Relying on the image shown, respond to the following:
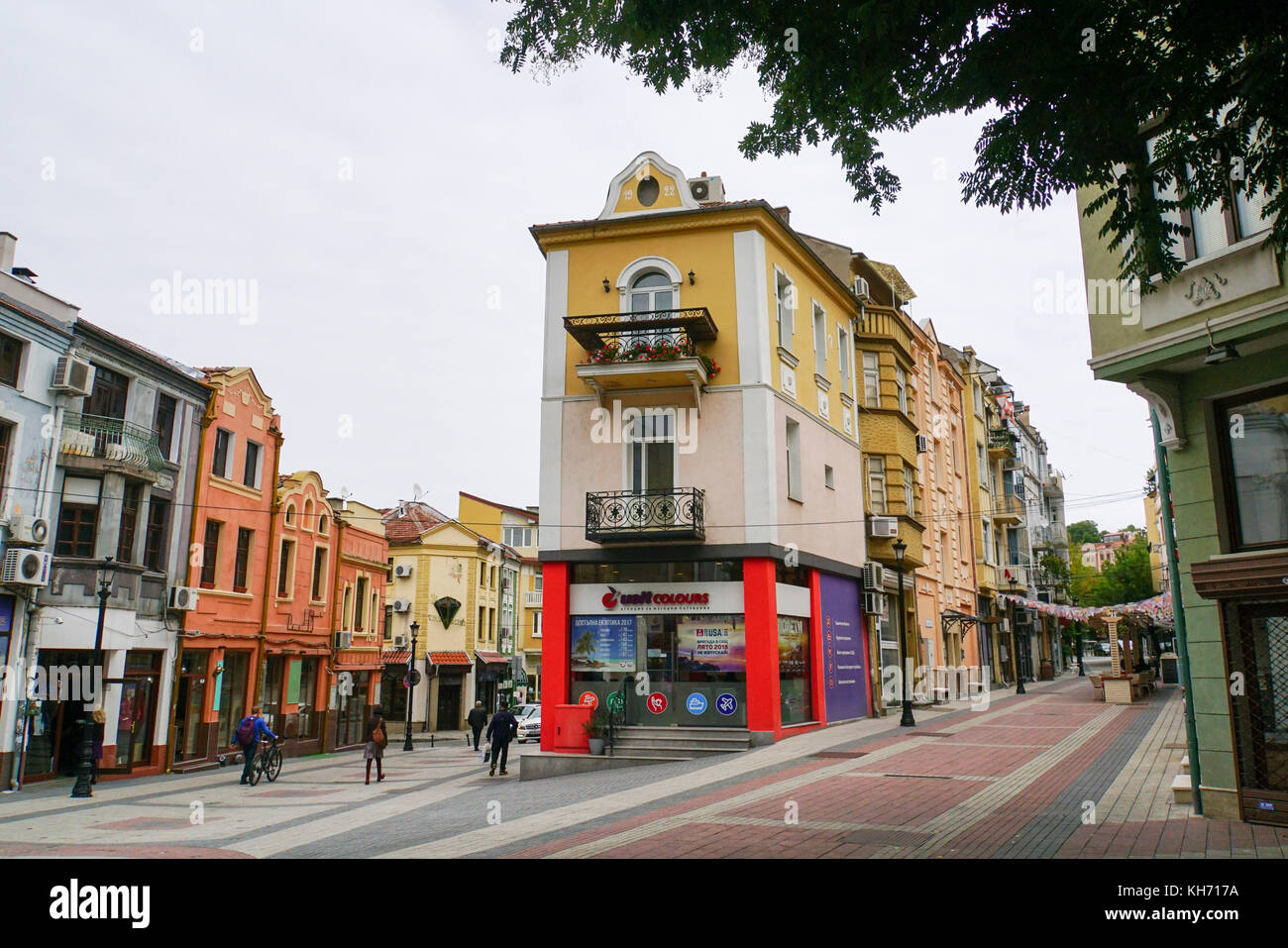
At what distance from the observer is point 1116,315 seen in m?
10.6

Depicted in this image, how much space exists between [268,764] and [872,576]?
16831 millimetres

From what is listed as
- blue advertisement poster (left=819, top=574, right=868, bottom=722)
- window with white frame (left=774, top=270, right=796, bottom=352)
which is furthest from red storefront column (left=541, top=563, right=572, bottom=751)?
window with white frame (left=774, top=270, right=796, bottom=352)

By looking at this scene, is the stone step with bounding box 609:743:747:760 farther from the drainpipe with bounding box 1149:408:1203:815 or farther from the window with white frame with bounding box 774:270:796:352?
the drainpipe with bounding box 1149:408:1203:815

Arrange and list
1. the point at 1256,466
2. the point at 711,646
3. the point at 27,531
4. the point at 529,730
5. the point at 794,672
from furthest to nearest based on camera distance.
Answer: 1. the point at 529,730
2. the point at 794,672
3. the point at 711,646
4. the point at 27,531
5. the point at 1256,466

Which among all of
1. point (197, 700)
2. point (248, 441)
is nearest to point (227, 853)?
point (197, 700)

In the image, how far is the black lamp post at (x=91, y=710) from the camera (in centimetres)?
1838

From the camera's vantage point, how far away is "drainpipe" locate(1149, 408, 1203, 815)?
1009 cm

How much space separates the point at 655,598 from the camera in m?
20.8

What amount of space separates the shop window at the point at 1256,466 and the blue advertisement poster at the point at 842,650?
13.6 m

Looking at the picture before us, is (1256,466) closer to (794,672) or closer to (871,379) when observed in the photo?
(794,672)

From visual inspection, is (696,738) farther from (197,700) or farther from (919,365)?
(919,365)

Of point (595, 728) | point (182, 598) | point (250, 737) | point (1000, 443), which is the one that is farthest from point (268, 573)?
point (1000, 443)

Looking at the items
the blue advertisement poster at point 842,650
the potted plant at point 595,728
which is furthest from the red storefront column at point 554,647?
the blue advertisement poster at point 842,650

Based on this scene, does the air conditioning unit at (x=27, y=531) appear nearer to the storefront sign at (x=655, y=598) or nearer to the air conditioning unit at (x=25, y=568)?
the air conditioning unit at (x=25, y=568)
